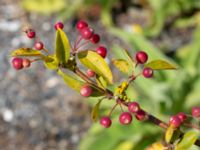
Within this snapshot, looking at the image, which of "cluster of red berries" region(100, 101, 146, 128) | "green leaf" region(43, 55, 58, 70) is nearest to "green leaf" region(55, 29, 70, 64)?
"green leaf" region(43, 55, 58, 70)

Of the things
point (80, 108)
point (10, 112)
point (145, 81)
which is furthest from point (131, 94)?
point (10, 112)

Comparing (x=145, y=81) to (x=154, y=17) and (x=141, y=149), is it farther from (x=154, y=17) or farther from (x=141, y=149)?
(x=154, y=17)

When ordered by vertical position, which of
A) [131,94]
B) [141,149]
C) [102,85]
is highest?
[102,85]

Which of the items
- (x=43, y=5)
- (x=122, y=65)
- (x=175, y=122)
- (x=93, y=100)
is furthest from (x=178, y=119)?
(x=43, y=5)

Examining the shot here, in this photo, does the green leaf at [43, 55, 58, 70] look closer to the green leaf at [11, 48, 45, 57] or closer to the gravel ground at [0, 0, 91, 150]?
the green leaf at [11, 48, 45, 57]

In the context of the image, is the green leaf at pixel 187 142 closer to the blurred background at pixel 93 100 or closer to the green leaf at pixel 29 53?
the green leaf at pixel 29 53

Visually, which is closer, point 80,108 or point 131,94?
point 131,94

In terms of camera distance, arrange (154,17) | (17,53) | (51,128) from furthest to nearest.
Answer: (154,17) < (51,128) < (17,53)

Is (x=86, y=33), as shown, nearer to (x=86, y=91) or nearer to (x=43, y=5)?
(x=86, y=91)
